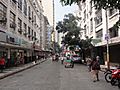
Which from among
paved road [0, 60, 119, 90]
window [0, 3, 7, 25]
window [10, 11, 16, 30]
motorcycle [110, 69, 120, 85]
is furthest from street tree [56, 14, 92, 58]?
motorcycle [110, 69, 120, 85]

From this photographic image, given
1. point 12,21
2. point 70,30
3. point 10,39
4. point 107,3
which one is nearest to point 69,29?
point 70,30

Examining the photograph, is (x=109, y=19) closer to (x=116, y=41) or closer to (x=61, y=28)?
(x=116, y=41)

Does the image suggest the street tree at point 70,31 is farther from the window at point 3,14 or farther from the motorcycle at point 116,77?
the motorcycle at point 116,77

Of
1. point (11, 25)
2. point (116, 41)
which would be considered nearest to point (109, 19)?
point (116, 41)

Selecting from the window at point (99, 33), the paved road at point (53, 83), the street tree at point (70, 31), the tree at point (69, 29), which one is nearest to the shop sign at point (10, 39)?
the paved road at point (53, 83)

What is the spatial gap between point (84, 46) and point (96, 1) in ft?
128

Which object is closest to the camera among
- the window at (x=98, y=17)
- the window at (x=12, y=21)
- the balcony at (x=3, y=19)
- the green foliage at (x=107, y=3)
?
the green foliage at (x=107, y=3)

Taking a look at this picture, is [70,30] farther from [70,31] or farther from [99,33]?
[99,33]

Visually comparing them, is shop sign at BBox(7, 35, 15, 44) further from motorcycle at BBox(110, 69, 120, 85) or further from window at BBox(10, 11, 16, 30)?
motorcycle at BBox(110, 69, 120, 85)

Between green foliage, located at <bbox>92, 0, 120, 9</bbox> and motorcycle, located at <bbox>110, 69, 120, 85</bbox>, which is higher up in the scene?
green foliage, located at <bbox>92, 0, 120, 9</bbox>

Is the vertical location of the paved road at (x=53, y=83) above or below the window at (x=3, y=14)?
below

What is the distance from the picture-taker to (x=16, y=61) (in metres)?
39.7

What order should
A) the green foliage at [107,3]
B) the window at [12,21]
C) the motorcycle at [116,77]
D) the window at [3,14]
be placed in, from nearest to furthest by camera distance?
the green foliage at [107,3] → the motorcycle at [116,77] → the window at [3,14] → the window at [12,21]

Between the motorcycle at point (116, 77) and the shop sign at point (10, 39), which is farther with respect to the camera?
the shop sign at point (10, 39)
